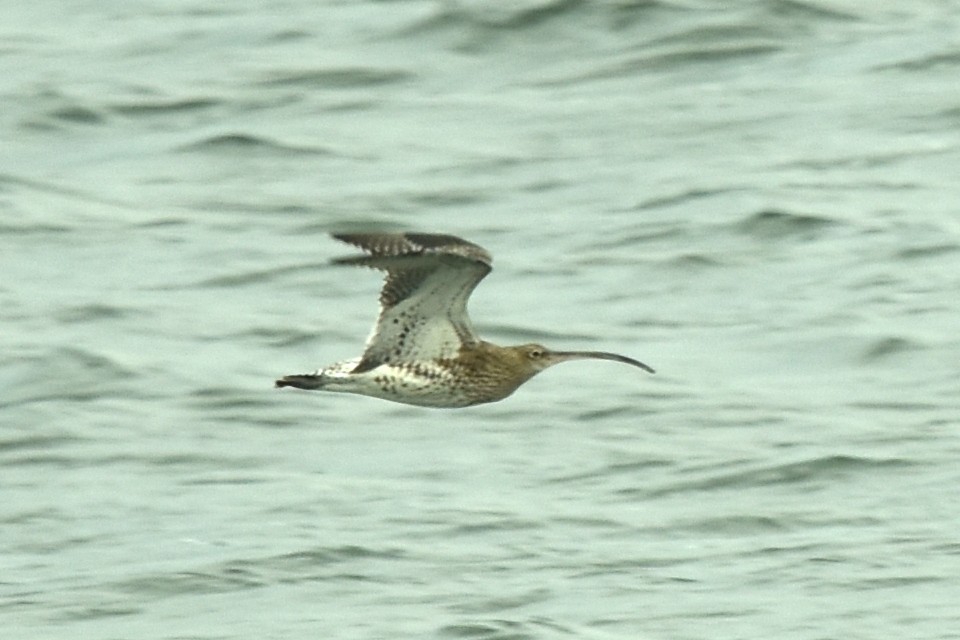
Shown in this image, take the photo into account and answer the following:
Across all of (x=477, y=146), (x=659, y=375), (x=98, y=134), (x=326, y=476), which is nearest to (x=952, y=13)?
(x=477, y=146)

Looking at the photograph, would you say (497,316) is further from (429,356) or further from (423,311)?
(423,311)

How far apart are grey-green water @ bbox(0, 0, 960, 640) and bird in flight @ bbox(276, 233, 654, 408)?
5.97 feet

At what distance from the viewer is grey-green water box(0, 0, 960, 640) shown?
50.5 feet

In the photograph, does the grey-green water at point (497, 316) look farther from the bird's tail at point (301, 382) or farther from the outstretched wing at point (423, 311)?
the bird's tail at point (301, 382)

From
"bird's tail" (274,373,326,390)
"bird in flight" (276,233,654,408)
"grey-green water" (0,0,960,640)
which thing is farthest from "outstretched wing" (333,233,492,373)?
"grey-green water" (0,0,960,640)

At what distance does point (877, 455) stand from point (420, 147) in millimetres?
7778

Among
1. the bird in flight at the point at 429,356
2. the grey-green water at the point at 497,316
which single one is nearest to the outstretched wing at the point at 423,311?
the bird in flight at the point at 429,356

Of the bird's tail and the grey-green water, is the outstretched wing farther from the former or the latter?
the grey-green water

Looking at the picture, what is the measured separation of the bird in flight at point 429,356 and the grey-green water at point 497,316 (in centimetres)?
182

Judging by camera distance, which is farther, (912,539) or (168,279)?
(168,279)

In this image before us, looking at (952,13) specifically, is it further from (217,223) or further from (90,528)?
(90,528)

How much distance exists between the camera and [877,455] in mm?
16984

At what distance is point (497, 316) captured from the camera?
1961cm

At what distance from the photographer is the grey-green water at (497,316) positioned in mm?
15398
